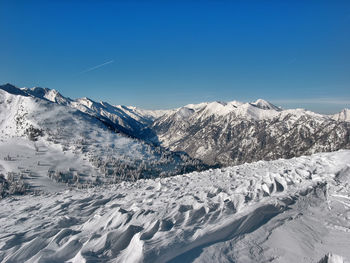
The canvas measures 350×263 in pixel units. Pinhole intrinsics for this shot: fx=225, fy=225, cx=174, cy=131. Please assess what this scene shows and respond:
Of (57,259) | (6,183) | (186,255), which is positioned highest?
(186,255)

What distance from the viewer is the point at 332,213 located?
13781mm

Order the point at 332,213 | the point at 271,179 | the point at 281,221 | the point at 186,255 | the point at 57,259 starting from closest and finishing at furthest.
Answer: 1. the point at 186,255
2. the point at 57,259
3. the point at 281,221
4. the point at 332,213
5. the point at 271,179

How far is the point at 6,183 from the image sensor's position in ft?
537

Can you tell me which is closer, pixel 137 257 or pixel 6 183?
pixel 137 257

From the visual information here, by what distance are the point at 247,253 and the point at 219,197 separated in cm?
673

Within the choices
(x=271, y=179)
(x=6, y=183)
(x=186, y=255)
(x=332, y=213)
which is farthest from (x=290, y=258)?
(x=6, y=183)

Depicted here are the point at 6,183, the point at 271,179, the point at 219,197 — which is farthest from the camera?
the point at 6,183

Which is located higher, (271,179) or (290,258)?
(271,179)

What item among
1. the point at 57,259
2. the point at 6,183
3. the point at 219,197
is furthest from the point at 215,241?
the point at 6,183

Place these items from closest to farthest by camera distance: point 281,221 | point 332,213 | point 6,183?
point 281,221, point 332,213, point 6,183

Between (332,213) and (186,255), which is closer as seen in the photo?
(186,255)

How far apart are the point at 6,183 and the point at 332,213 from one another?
202639 mm

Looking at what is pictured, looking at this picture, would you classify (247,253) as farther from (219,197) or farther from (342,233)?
(219,197)

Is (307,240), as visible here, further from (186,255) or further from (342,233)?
(186,255)
